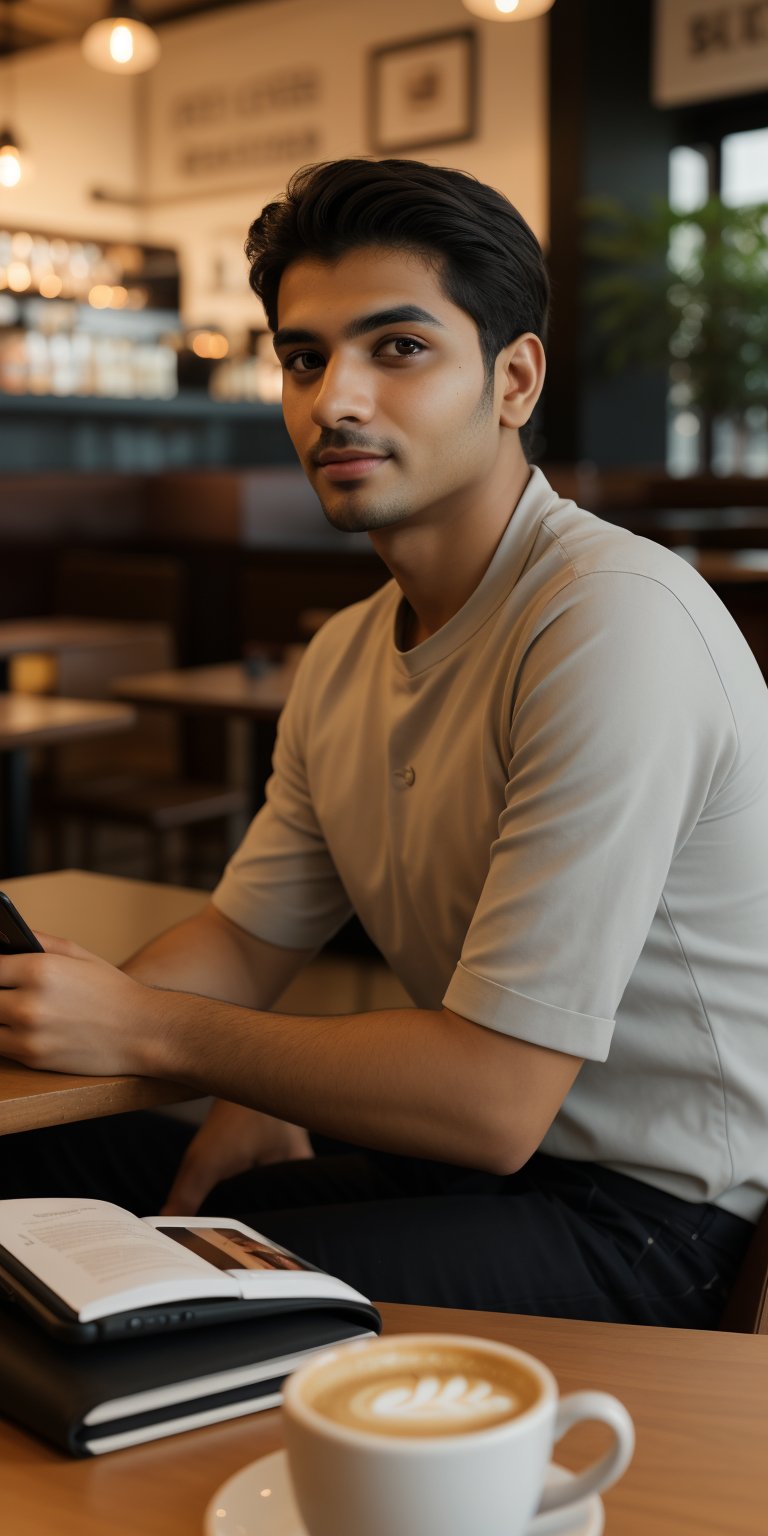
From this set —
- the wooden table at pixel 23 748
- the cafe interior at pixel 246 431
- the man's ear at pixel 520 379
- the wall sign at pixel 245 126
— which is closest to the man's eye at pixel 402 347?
the man's ear at pixel 520 379

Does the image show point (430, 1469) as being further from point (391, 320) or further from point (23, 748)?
point (23, 748)

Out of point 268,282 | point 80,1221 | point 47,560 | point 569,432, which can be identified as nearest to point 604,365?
point 569,432

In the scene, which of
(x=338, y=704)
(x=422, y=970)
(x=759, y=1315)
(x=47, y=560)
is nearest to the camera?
(x=759, y=1315)

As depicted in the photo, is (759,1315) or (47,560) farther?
(47,560)

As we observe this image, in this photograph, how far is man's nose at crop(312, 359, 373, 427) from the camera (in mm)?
1272

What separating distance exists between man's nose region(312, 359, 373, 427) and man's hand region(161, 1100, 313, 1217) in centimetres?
62

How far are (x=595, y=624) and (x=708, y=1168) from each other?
0.43 m

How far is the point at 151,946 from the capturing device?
1.52 metres

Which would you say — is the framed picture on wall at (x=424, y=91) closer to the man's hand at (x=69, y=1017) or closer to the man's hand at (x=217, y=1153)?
the man's hand at (x=217, y=1153)

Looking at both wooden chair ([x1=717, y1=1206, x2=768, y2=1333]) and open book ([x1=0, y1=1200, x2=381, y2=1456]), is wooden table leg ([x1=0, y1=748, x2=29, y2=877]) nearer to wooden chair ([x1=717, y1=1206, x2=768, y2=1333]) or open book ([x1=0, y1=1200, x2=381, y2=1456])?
wooden chair ([x1=717, y1=1206, x2=768, y2=1333])

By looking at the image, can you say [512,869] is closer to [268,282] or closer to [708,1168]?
[708,1168]

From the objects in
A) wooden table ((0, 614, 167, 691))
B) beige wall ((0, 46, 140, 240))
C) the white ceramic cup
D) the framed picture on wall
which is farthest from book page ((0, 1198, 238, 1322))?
beige wall ((0, 46, 140, 240))

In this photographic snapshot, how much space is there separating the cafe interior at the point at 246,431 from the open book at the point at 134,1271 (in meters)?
0.06

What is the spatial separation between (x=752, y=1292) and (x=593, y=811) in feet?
1.20
